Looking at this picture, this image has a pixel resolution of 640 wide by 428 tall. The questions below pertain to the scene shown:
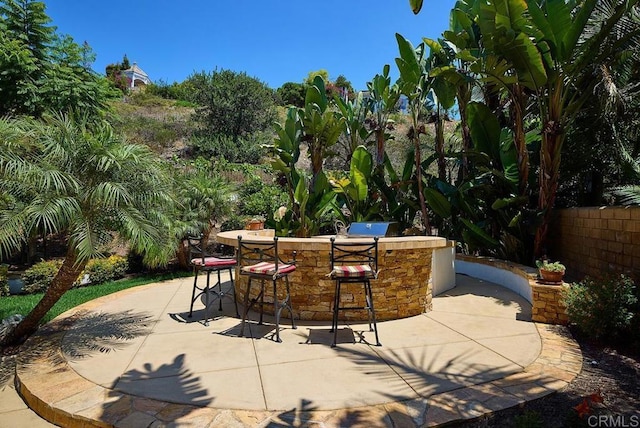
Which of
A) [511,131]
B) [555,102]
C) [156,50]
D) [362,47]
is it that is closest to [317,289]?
[555,102]

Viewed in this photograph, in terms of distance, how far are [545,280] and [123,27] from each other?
16.2 m

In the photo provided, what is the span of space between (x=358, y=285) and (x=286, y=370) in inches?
67.3

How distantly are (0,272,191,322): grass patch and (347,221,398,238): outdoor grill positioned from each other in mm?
5199

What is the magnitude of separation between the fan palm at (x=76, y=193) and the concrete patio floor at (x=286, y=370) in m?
1.04

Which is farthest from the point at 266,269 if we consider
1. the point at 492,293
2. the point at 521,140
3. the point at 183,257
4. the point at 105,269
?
the point at 105,269

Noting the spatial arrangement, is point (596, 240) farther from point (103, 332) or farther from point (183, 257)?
point (183, 257)

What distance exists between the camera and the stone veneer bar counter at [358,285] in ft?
15.9

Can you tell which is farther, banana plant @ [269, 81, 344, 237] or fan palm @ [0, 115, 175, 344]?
banana plant @ [269, 81, 344, 237]

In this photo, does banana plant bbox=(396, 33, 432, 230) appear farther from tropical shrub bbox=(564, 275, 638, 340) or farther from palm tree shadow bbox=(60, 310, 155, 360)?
palm tree shadow bbox=(60, 310, 155, 360)

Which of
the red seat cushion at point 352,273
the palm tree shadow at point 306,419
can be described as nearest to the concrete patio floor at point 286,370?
the palm tree shadow at point 306,419

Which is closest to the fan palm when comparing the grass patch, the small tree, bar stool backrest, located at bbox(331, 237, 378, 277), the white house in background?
bar stool backrest, located at bbox(331, 237, 378, 277)

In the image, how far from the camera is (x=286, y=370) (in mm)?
3492

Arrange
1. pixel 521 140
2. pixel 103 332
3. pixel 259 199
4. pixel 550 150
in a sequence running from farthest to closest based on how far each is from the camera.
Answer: pixel 259 199 < pixel 521 140 < pixel 550 150 < pixel 103 332

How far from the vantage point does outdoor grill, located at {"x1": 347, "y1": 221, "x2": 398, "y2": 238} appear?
7141 millimetres
